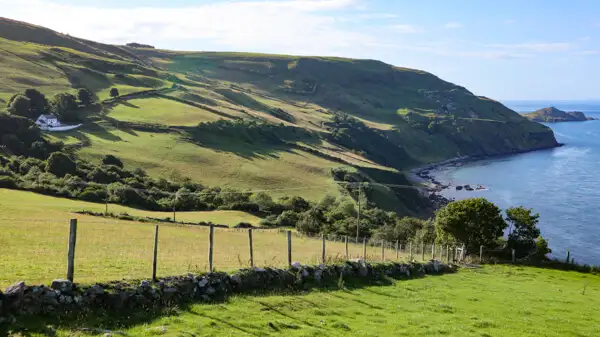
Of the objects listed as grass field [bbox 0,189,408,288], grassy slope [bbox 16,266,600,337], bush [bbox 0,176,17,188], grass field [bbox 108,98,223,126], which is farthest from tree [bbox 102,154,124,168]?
grassy slope [bbox 16,266,600,337]

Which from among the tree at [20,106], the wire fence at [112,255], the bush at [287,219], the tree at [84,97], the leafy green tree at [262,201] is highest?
the tree at [84,97]

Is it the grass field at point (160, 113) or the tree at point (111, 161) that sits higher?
the grass field at point (160, 113)

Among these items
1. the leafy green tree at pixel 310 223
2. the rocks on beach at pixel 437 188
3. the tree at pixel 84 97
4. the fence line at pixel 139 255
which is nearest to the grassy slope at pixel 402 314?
the fence line at pixel 139 255

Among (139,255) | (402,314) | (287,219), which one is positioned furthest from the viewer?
(287,219)

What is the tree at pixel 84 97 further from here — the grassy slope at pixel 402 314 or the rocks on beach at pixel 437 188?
the grassy slope at pixel 402 314

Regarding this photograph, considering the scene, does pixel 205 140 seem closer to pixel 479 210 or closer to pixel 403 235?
pixel 403 235

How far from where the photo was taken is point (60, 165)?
3297 inches

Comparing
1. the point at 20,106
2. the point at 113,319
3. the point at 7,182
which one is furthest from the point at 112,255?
the point at 20,106

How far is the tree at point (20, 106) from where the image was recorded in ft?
369

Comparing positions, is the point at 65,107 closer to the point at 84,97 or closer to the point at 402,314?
the point at 84,97

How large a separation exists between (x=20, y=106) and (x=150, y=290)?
382ft

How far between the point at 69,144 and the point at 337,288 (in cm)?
9374

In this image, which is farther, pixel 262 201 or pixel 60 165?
pixel 262 201

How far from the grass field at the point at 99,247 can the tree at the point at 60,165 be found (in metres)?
19.5
